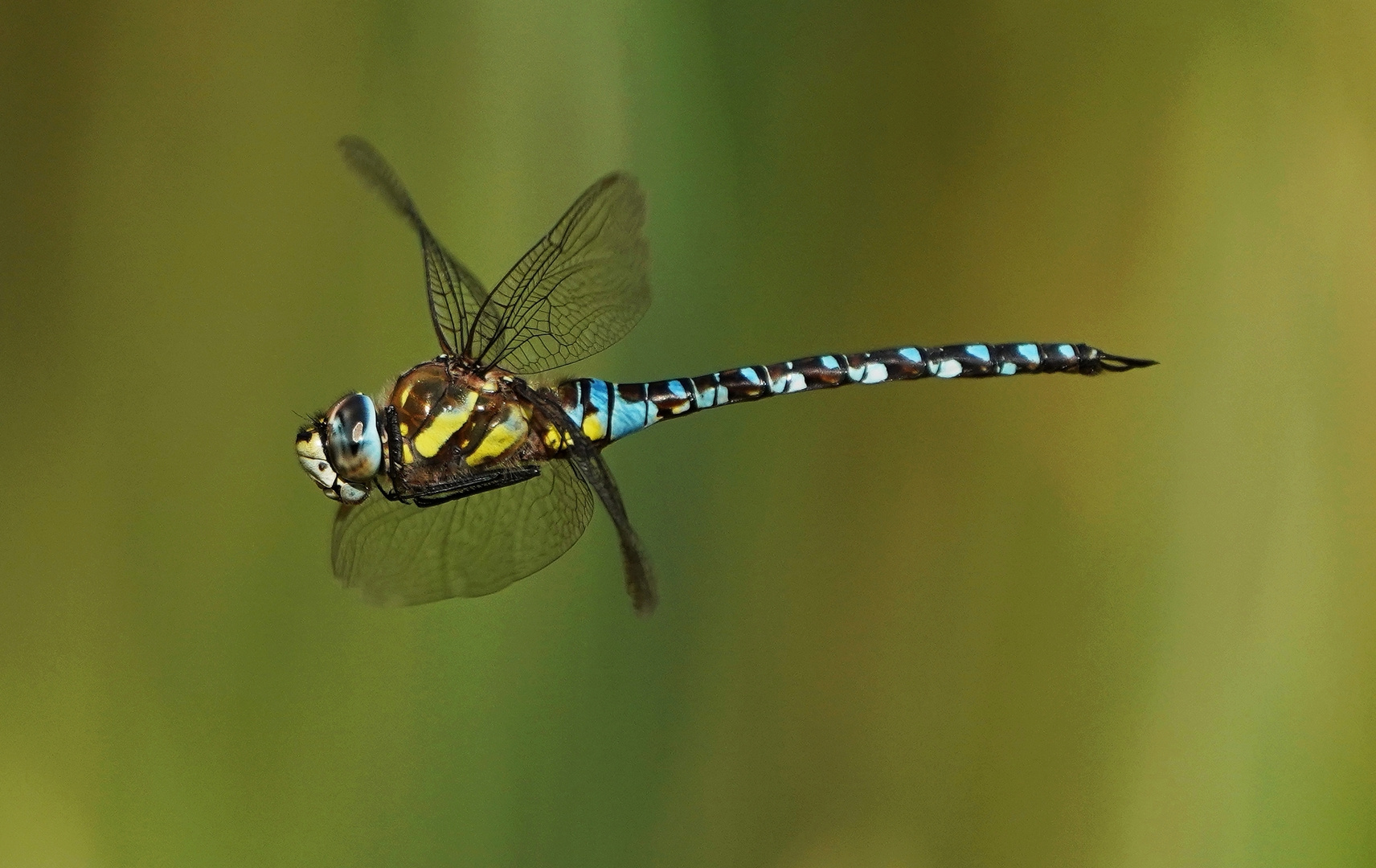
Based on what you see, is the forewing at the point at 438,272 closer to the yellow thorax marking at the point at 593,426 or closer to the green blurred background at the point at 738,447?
the green blurred background at the point at 738,447

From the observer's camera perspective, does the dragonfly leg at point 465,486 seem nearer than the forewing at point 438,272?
No

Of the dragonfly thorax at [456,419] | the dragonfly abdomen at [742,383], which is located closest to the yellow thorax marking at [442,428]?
the dragonfly thorax at [456,419]

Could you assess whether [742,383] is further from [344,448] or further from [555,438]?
[344,448]

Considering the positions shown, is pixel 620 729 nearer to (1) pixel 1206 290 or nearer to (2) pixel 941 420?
(2) pixel 941 420

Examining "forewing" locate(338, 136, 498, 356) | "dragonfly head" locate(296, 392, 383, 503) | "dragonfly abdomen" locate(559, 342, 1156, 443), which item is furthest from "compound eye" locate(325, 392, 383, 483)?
"dragonfly abdomen" locate(559, 342, 1156, 443)

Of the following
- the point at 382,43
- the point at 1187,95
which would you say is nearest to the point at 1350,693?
the point at 1187,95

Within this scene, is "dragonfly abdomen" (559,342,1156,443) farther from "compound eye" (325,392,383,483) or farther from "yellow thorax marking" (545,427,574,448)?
"compound eye" (325,392,383,483)
